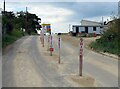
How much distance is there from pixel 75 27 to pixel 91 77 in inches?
2545

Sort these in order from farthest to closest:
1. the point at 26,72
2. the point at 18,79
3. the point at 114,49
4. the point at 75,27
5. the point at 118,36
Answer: the point at 75,27 → the point at 118,36 → the point at 114,49 → the point at 26,72 → the point at 18,79

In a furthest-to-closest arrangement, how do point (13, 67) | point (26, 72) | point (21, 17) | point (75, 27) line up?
point (21, 17) < point (75, 27) < point (13, 67) < point (26, 72)

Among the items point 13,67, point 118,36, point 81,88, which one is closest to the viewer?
point 81,88

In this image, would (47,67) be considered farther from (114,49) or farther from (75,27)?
(75,27)

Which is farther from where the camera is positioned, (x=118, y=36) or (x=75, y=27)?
(x=75, y=27)

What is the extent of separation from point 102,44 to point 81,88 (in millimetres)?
22419

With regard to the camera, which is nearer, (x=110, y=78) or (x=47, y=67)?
(x=110, y=78)

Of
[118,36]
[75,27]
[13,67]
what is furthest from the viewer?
[75,27]

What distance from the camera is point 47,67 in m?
20.5

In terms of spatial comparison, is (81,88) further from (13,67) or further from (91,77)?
(13,67)

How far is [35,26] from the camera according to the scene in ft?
361

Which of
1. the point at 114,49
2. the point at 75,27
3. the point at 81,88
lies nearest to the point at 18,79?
the point at 81,88

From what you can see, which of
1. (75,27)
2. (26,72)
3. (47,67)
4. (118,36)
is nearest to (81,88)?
(26,72)

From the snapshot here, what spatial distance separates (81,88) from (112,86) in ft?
4.27
